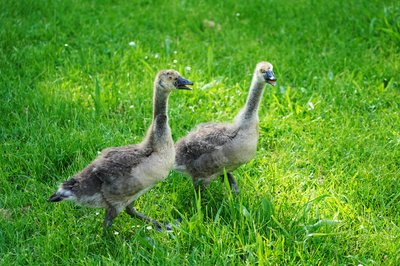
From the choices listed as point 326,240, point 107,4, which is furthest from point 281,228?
point 107,4

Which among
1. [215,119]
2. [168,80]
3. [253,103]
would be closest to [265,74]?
[253,103]

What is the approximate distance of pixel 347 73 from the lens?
302 inches

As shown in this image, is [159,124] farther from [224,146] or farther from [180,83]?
[224,146]

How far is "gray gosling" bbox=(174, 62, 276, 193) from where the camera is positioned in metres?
5.40

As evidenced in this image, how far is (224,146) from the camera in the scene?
542 centimetres

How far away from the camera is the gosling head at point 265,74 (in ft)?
17.6

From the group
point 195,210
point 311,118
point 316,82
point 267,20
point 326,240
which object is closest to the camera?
point 326,240

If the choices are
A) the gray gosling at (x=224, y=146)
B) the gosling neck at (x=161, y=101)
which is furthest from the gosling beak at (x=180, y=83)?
the gray gosling at (x=224, y=146)

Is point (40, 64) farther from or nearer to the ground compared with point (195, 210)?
farther from the ground

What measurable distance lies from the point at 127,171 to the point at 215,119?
2.19m

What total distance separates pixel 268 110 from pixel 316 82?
962mm

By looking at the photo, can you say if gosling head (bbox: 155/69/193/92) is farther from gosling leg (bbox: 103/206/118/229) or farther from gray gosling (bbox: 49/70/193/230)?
gosling leg (bbox: 103/206/118/229)

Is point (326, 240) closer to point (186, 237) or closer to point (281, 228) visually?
point (281, 228)

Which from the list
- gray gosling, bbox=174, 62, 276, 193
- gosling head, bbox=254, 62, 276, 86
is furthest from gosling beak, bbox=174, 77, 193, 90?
gosling head, bbox=254, 62, 276, 86
